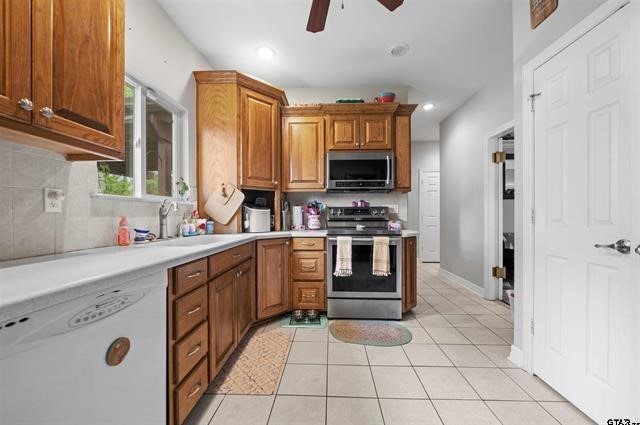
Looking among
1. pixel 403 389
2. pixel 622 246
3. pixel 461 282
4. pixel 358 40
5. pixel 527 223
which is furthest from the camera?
pixel 461 282

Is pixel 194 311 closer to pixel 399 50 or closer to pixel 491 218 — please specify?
pixel 399 50

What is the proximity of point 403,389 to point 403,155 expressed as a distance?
2.28 meters

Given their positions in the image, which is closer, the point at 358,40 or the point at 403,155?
the point at 358,40

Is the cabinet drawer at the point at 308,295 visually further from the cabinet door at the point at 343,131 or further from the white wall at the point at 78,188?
the cabinet door at the point at 343,131

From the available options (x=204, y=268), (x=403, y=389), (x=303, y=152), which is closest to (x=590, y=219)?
(x=403, y=389)

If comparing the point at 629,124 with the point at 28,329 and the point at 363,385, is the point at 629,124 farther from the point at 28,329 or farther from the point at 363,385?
the point at 28,329

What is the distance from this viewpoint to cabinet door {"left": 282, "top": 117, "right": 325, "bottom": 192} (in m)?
2.98

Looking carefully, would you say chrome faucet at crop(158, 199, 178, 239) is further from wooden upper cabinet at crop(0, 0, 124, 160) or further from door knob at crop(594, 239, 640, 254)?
door knob at crop(594, 239, 640, 254)

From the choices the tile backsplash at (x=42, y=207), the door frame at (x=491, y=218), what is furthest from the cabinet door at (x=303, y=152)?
the door frame at (x=491, y=218)

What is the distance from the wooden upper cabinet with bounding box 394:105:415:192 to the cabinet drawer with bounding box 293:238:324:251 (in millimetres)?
1138

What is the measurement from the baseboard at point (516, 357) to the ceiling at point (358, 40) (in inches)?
102

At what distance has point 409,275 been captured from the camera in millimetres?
2676

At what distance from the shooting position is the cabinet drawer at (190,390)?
116 centimetres

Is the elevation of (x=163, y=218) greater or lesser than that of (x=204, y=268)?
greater
